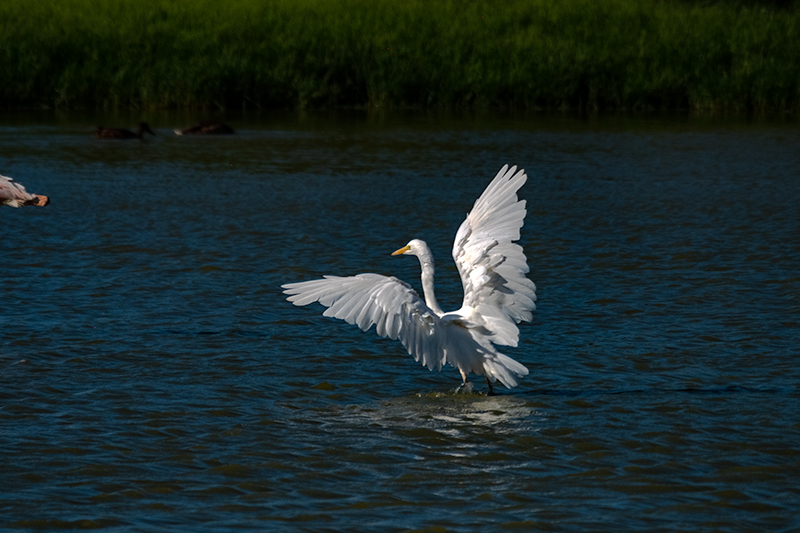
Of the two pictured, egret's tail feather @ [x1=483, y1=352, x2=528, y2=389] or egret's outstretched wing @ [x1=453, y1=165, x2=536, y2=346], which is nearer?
egret's tail feather @ [x1=483, y1=352, x2=528, y2=389]

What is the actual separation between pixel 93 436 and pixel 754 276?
6.12 metres

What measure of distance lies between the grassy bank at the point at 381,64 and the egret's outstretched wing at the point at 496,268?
17.6 metres

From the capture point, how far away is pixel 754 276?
1012 cm

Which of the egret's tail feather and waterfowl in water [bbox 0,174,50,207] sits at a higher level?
waterfowl in water [bbox 0,174,50,207]

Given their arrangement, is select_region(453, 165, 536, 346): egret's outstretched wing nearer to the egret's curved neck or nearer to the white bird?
the white bird

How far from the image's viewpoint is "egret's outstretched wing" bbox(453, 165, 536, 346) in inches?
275

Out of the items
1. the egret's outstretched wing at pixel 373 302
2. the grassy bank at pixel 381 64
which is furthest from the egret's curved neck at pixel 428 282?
the grassy bank at pixel 381 64

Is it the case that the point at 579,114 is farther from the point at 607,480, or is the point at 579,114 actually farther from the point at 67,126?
the point at 607,480

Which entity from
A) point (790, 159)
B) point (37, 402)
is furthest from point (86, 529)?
point (790, 159)

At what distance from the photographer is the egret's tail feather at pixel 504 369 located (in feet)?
21.8

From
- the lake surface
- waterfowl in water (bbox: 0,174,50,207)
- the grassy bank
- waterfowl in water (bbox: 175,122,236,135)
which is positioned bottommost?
the lake surface

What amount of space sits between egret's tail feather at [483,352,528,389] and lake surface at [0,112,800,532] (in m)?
0.17

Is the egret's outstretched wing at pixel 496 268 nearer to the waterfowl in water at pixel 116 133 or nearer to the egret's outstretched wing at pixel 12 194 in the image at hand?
the egret's outstretched wing at pixel 12 194

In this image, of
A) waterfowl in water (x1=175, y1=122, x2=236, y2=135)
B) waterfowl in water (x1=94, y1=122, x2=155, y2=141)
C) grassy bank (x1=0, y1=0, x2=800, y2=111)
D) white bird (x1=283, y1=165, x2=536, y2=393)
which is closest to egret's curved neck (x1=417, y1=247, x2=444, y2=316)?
white bird (x1=283, y1=165, x2=536, y2=393)
